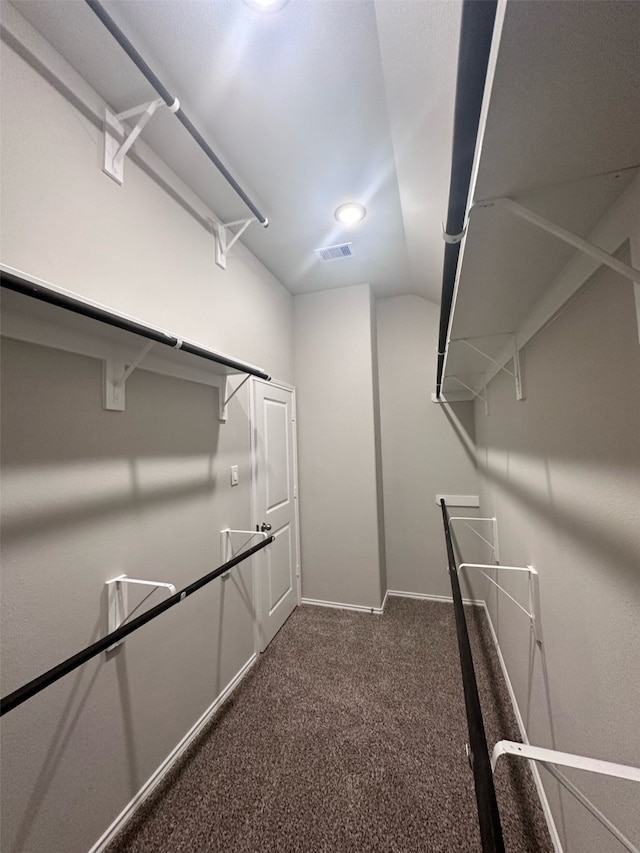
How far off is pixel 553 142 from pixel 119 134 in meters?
1.70

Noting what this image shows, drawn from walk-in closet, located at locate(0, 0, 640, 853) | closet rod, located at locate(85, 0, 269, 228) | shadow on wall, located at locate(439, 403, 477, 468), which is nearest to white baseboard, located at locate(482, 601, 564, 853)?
walk-in closet, located at locate(0, 0, 640, 853)

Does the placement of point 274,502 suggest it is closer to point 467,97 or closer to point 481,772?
point 481,772

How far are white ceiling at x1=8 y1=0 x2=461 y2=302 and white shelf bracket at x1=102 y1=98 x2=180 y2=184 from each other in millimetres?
63

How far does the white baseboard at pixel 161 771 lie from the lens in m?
1.21

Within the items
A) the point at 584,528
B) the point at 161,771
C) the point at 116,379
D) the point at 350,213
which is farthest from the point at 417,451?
the point at 161,771

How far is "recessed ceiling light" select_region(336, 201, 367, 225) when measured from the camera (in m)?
2.01

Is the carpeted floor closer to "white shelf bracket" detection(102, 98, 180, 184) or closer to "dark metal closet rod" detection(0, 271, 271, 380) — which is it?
"dark metal closet rod" detection(0, 271, 271, 380)

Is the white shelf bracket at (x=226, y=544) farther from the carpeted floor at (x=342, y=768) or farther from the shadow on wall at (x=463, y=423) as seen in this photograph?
the shadow on wall at (x=463, y=423)

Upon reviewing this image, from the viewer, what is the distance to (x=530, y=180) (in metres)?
0.61

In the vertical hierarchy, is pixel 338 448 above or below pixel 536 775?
above

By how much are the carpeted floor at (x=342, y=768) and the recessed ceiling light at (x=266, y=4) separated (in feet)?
9.77

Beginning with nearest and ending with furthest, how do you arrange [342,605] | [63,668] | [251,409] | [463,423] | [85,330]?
[63,668] → [85,330] → [251,409] → [342,605] → [463,423]

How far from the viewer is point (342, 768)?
1.50 metres

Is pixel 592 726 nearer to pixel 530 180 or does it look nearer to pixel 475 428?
pixel 530 180
